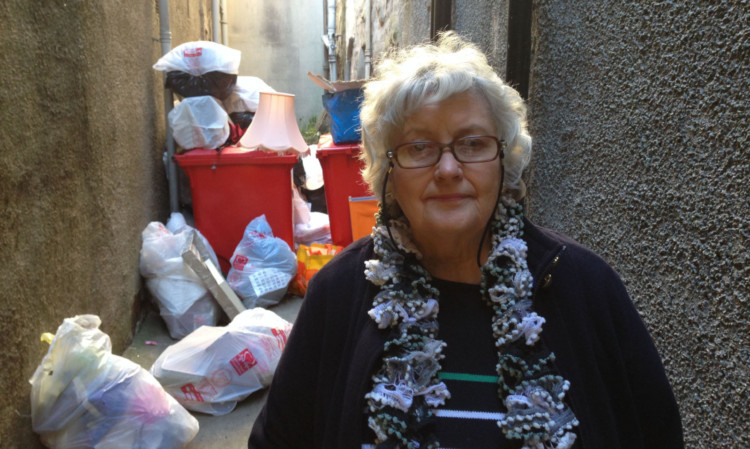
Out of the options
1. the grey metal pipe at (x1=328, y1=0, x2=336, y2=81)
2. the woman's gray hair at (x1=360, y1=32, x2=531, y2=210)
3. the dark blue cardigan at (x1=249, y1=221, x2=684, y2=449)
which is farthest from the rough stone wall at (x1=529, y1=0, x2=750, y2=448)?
the grey metal pipe at (x1=328, y1=0, x2=336, y2=81)

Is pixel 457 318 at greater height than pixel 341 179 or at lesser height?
greater

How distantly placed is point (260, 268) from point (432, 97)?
337cm

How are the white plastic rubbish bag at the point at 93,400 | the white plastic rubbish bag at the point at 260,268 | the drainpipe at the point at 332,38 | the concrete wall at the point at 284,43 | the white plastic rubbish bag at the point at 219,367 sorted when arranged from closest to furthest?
the white plastic rubbish bag at the point at 93,400, the white plastic rubbish bag at the point at 219,367, the white plastic rubbish bag at the point at 260,268, the drainpipe at the point at 332,38, the concrete wall at the point at 284,43

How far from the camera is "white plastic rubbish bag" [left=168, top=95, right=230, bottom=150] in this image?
476 cm

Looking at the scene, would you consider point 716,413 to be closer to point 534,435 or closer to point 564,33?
point 534,435

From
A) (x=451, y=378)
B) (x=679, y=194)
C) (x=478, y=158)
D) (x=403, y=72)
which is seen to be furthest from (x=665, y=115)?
(x=451, y=378)

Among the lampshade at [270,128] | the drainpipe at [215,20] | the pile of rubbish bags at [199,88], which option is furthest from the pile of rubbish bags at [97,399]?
the drainpipe at [215,20]

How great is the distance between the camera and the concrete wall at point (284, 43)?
1356 centimetres

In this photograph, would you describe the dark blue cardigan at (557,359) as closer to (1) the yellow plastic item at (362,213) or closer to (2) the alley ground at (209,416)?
(2) the alley ground at (209,416)

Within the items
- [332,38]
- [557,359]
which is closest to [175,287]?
[557,359]

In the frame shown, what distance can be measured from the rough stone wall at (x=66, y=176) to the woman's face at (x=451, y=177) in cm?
156

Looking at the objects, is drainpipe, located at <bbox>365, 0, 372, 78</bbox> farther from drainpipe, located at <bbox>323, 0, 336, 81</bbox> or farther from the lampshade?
the lampshade

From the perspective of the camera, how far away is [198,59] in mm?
4809

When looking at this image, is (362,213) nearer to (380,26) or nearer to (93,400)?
(93,400)
